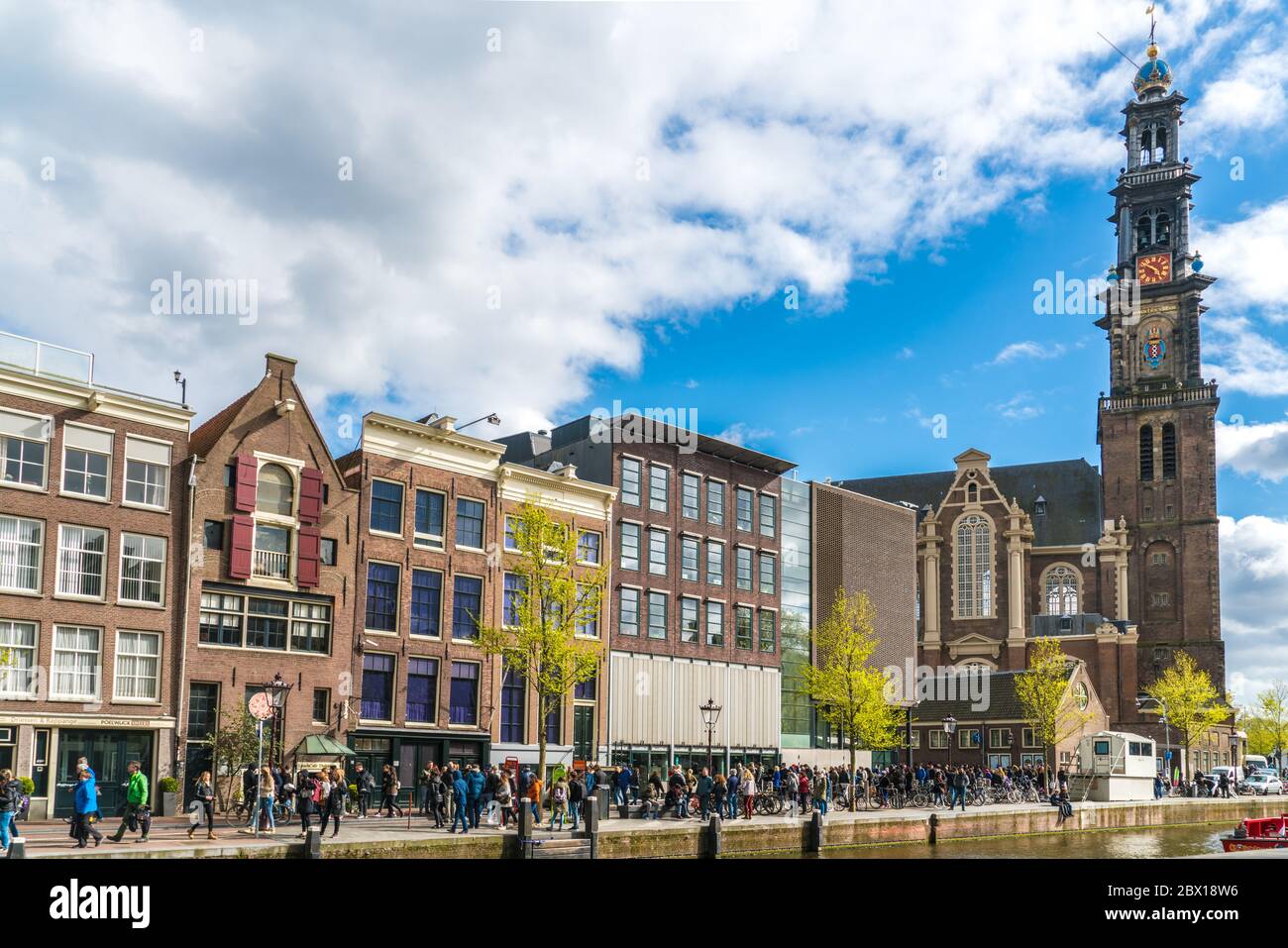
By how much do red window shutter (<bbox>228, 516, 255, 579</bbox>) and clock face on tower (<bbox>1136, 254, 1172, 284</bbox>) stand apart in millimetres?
90590

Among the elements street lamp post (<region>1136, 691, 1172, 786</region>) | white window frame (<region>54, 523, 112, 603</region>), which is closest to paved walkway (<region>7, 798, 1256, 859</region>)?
white window frame (<region>54, 523, 112, 603</region>)

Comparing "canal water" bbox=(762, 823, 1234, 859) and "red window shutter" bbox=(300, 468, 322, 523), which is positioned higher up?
"red window shutter" bbox=(300, 468, 322, 523)

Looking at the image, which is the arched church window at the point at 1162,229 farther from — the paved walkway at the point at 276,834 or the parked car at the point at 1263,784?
the paved walkway at the point at 276,834

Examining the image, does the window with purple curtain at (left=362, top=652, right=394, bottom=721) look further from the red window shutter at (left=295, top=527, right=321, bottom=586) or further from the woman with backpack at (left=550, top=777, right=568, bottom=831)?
the woman with backpack at (left=550, top=777, right=568, bottom=831)

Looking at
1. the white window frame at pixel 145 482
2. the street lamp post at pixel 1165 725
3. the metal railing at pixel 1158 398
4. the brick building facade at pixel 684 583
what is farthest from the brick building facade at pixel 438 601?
the metal railing at pixel 1158 398

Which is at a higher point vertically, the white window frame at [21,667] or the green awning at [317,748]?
the white window frame at [21,667]

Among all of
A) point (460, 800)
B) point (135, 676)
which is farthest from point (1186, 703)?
point (135, 676)

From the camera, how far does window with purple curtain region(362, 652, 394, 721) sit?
145ft

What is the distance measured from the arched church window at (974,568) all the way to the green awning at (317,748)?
233 ft

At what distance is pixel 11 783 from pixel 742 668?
124 feet

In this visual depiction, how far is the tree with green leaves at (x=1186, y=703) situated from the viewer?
294 feet

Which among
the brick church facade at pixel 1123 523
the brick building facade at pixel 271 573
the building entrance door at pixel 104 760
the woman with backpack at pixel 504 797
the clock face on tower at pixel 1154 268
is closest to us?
the woman with backpack at pixel 504 797
